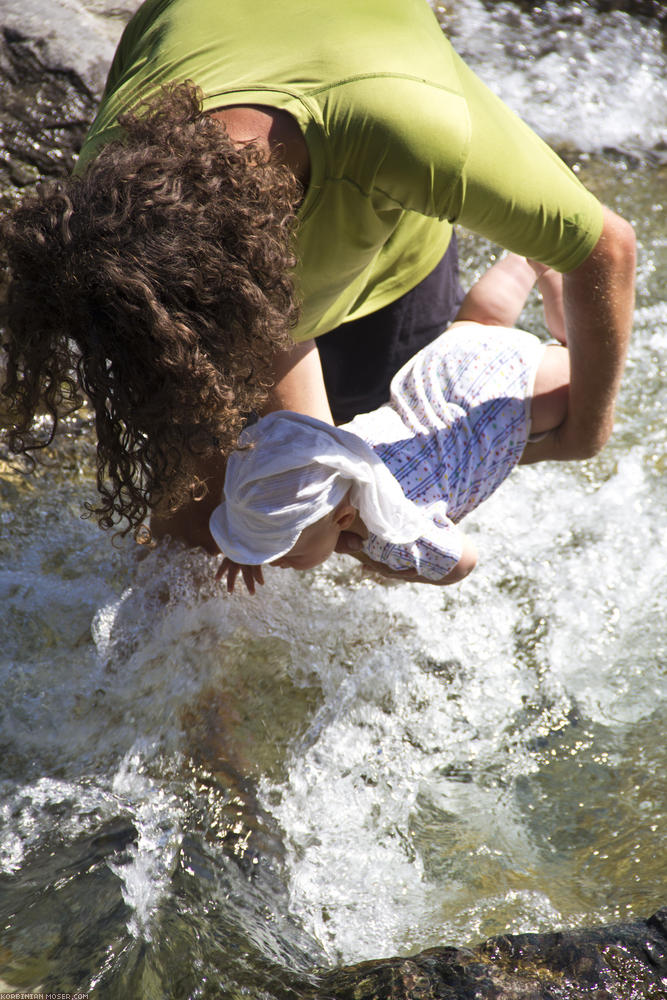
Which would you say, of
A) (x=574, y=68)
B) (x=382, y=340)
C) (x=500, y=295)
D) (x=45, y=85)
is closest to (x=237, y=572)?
(x=382, y=340)

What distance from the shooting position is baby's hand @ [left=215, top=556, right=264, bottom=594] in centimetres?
239

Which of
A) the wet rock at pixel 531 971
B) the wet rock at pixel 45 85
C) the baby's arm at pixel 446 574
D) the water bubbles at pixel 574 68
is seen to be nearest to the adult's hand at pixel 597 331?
A: the baby's arm at pixel 446 574

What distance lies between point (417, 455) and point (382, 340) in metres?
0.40

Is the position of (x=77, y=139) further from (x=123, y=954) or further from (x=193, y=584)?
(x=123, y=954)

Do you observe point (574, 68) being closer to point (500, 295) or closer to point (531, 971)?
point (500, 295)

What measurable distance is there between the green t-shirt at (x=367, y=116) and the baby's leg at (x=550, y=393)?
1.64 feet

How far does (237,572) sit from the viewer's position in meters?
2.41

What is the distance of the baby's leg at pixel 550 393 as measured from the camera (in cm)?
233

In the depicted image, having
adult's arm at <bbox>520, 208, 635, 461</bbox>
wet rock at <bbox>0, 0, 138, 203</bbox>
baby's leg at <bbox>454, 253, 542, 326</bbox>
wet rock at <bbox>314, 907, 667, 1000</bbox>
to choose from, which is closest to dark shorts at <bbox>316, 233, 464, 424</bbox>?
baby's leg at <bbox>454, 253, 542, 326</bbox>

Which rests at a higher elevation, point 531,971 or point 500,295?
point 500,295

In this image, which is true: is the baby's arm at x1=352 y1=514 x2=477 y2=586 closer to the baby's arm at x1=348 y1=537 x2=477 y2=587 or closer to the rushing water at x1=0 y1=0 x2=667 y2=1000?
the baby's arm at x1=348 y1=537 x2=477 y2=587

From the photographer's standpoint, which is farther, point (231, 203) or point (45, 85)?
point (45, 85)

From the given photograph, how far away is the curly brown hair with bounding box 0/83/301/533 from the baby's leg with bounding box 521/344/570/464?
95cm

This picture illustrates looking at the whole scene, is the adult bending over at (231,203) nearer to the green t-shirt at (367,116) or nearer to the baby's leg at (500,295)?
the green t-shirt at (367,116)
